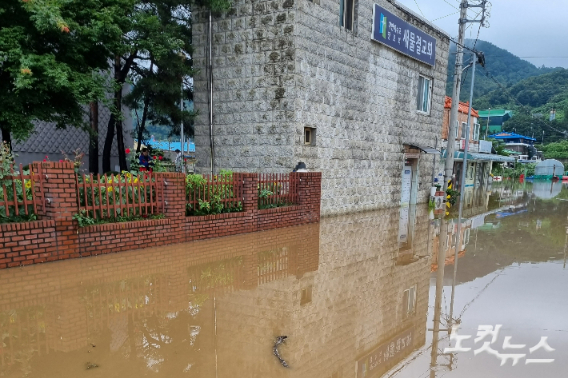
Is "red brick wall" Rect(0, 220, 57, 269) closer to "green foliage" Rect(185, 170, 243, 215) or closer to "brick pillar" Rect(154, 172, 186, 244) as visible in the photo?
"brick pillar" Rect(154, 172, 186, 244)

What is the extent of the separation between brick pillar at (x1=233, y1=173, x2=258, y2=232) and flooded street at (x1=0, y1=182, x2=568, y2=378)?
0.86 m

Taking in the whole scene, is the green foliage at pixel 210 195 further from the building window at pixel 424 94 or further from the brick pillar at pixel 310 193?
the building window at pixel 424 94

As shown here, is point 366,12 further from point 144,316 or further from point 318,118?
point 144,316

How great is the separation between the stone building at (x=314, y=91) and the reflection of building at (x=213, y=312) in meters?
4.31

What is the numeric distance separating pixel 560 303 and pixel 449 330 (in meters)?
2.23

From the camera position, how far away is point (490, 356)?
12.3 ft

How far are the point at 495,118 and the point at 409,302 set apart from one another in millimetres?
85599

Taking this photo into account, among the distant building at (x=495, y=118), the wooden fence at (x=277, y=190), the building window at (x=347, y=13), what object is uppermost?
the distant building at (x=495, y=118)

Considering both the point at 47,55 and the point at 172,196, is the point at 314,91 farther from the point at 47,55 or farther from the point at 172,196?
the point at 47,55

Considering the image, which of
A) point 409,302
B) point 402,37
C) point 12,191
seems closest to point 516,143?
point 402,37

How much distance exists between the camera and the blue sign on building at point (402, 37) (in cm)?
1268

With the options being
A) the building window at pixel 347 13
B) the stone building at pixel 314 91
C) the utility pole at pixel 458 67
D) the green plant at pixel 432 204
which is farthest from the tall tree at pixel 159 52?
the green plant at pixel 432 204

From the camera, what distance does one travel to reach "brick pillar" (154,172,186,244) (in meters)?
7.33

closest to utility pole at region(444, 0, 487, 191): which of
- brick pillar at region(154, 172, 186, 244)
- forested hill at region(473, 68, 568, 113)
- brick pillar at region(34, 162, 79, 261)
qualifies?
brick pillar at region(154, 172, 186, 244)
